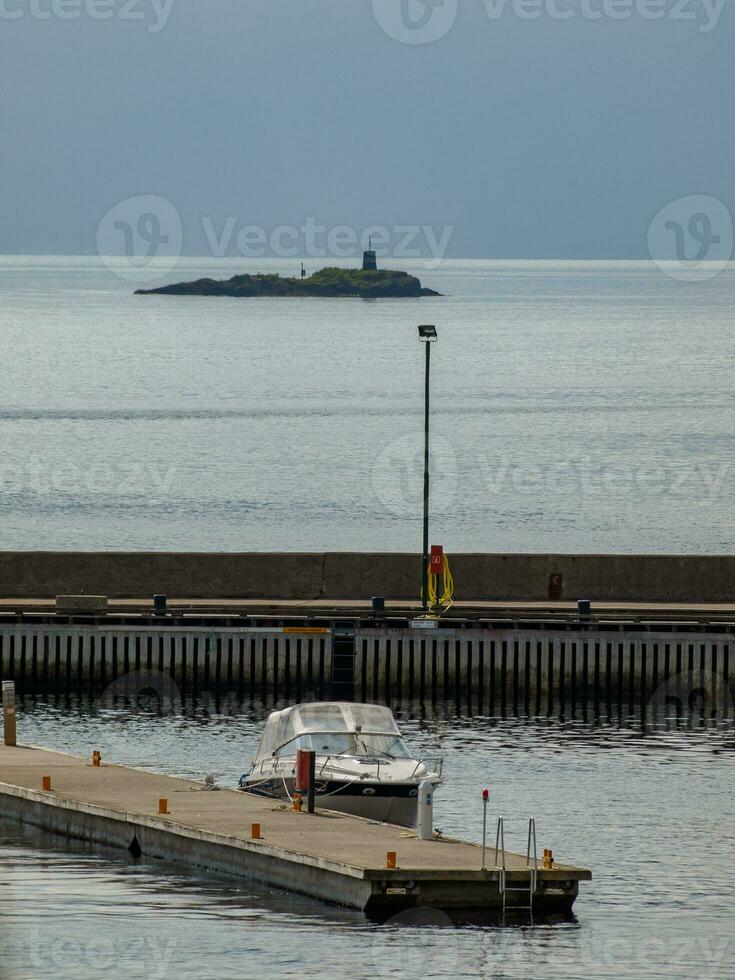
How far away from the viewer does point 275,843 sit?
110 feet

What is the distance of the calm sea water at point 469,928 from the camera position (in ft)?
100

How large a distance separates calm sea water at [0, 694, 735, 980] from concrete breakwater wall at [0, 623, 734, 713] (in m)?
5.36

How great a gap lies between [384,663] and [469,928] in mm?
22221

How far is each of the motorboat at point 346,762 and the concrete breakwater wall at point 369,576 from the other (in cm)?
1620

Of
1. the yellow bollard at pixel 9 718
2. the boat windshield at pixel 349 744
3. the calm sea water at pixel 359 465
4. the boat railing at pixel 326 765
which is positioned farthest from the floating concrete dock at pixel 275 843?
the calm sea water at pixel 359 465

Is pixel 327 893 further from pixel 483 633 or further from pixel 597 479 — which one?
pixel 597 479

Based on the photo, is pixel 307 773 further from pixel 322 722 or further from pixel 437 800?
pixel 437 800

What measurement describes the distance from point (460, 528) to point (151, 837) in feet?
227

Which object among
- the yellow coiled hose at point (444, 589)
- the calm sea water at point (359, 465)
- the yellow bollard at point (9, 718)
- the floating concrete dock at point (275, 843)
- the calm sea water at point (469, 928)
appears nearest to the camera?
the calm sea water at point (469, 928)

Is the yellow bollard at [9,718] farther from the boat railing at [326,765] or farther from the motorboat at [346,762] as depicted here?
the boat railing at [326,765]

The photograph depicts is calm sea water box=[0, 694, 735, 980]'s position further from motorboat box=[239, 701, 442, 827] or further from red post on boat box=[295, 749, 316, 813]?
red post on boat box=[295, 749, 316, 813]

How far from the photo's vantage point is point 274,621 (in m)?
53.4

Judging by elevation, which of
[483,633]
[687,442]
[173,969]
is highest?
[687,442]

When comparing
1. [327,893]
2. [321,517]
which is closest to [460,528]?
[321,517]
